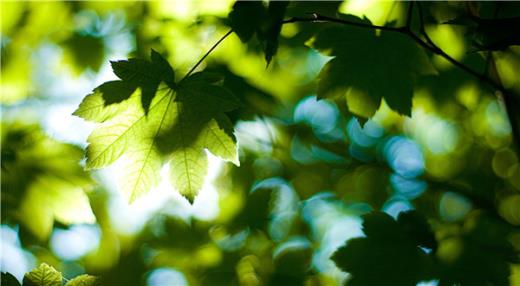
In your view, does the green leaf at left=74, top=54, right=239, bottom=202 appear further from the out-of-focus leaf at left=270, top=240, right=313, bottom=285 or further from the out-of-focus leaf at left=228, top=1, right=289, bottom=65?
the out-of-focus leaf at left=270, top=240, right=313, bottom=285

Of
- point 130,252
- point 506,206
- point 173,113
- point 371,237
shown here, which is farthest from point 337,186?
point 173,113

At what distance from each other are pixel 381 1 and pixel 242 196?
142 cm

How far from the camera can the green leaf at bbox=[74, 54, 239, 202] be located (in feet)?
4.72

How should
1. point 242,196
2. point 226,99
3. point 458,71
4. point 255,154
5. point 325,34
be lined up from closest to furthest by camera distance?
point 226,99
point 325,34
point 458,71
point 242,196
point 255,154

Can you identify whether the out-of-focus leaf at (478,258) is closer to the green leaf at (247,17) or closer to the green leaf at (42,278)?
the green leaf at (247,17)

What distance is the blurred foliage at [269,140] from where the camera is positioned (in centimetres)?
147

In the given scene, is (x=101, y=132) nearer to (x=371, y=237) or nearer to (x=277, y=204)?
(x=371, y=237)

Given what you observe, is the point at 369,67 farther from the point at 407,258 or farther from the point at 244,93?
the point at 244,93

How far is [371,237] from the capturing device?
70.2 inches

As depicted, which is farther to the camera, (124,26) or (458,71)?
(124,26)

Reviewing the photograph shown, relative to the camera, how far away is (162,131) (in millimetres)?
1524

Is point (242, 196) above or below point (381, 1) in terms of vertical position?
below

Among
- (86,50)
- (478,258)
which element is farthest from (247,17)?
(86,50)

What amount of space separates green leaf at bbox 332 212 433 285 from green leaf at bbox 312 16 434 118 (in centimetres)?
43
